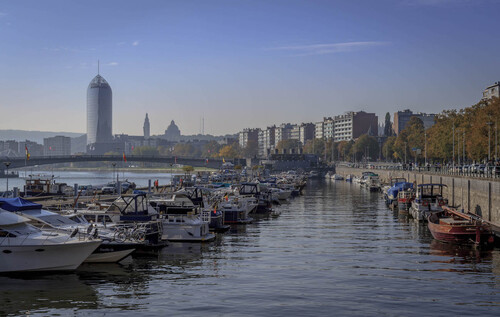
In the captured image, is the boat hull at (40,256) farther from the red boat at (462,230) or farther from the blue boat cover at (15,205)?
the red boat at (462,230)

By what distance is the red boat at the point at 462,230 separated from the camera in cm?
4318

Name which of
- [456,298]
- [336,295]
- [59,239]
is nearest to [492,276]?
[456,298]

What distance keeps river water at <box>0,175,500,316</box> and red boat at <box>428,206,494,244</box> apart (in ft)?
2.95

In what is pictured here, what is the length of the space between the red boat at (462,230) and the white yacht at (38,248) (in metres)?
24.3

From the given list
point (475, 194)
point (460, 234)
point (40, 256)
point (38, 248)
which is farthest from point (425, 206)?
point (38, 248)

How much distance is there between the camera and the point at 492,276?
1341 inches

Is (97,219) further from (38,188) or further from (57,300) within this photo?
(38,188)

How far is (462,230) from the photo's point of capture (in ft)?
147

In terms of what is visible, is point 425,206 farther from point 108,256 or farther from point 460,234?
point 108,256

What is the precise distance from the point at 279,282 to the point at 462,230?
18156 millimetres

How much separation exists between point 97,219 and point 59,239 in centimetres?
1054

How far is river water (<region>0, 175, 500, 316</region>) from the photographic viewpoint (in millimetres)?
27156

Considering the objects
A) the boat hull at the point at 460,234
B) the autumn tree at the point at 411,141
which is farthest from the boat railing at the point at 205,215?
the autumn tree at the point at 411,141

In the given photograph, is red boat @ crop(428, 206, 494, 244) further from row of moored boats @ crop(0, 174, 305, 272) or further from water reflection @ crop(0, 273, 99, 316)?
water reflection @ crop(0, 273, 99, 316)
